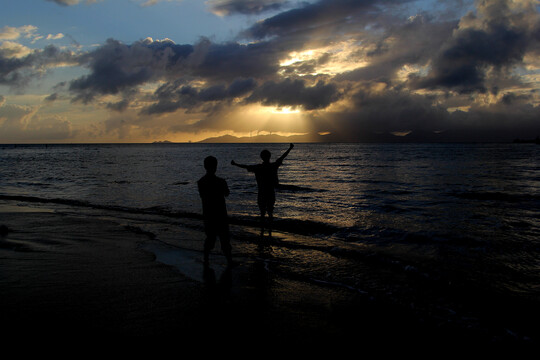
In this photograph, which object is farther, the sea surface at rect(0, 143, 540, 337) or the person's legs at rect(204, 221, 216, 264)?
the person's legs at rect(204, 221, 216, 264)

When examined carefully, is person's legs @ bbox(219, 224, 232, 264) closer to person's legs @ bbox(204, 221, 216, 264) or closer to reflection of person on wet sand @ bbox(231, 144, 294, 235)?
person's legs @ bbox(204, 221, 216, 264)

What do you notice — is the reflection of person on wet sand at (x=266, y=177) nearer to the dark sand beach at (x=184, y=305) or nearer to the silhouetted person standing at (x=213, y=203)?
the dark sand beach at (x=184, y=305)

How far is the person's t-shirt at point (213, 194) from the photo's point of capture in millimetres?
6125

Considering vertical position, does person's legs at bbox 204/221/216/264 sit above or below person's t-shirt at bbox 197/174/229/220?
below

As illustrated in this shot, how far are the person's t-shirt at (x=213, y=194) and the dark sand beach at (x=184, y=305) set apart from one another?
112 cm

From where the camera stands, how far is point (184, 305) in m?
4.69

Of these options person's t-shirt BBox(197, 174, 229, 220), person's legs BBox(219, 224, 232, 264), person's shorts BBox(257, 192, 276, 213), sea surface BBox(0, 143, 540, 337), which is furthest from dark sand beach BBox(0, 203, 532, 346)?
person's shorts BBox(257, 192, 276, 213)

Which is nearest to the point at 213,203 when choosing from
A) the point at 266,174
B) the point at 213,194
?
the point at 213,194

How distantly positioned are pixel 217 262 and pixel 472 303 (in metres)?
4.70

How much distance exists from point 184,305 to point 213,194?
7.03 ft

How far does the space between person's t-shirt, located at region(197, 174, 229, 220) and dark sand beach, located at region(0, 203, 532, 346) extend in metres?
1.12

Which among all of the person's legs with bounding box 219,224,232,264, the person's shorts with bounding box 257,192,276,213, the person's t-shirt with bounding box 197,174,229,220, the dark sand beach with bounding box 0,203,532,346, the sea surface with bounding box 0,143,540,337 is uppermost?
the person's t-shirt with bounding box 197,174,229,220

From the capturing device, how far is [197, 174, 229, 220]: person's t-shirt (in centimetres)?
612

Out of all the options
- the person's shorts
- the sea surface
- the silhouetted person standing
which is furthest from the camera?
the person's shorts
